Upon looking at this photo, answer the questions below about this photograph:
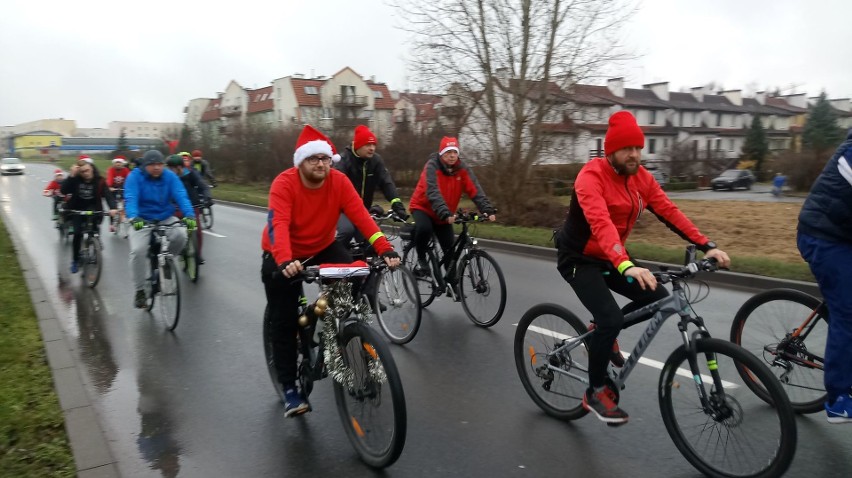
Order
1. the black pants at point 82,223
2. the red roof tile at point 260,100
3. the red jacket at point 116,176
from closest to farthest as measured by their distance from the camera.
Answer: the black pants at point 82,223
the red jacket at point 116,176
the red roof tile at point 260,100

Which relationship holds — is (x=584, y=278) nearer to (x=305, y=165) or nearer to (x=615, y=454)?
(x=615, y=454)

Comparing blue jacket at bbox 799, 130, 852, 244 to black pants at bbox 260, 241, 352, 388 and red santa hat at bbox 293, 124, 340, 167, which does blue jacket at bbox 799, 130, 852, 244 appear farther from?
black pants at bbox 260, 241, 352, 388

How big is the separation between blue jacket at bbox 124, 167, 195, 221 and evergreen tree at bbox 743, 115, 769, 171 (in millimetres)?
57231

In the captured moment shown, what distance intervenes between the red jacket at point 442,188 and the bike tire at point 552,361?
7.99ft

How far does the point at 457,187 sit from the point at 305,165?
3.38m

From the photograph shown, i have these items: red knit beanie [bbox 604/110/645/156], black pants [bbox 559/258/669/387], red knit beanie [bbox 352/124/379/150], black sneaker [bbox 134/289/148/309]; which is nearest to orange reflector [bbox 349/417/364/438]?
black pants [bbox 559/258/669/387]

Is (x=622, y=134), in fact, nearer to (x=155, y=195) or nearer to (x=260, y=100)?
(x=155, y=195)

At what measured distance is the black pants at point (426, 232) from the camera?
7.25 metres

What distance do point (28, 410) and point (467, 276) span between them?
4.23 metres

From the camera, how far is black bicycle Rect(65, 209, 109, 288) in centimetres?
967

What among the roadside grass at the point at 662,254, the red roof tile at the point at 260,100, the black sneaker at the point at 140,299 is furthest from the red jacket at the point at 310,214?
the red roof tile at the point at 260,100

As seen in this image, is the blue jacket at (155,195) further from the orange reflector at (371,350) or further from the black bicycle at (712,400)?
the black bicycle at (712,400)

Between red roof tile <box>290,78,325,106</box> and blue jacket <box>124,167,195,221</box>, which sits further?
red roof tile <box>290,78,325,106</box>

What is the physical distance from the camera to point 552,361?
4531 millimetres
